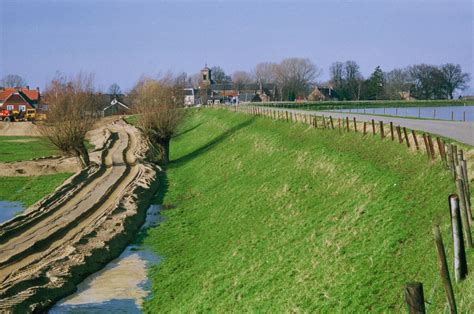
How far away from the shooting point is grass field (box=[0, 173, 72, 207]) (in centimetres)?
3888

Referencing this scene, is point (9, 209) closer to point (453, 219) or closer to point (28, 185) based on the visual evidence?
point (28, 185)

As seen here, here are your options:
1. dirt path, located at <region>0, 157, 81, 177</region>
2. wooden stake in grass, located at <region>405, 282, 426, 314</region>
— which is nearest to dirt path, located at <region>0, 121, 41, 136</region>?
dirt path, located at <region>0, 157, 81, 177</region>

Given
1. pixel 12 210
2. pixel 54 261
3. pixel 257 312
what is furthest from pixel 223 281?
pixel 12 210

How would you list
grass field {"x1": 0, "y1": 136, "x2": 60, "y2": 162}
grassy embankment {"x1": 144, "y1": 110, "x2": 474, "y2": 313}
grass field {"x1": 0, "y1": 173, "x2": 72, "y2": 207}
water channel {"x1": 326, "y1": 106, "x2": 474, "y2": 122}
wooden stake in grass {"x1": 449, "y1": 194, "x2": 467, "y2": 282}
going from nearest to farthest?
wooden stake in grass {"x1": 449, "y1": 194, "x2": 467, "y2": 282} → grassy embankment {"x1": 144, "y1": 110, "x2": 474, "y2": 313} → grass field {"x1": 0, "y1": 173, "x2": 72, "y2": 207} → water channel {"x1": 326, "y1": 106, "x2": 474, "y2": 122} → grass field {"x1": 0, "y1": 136, "x2": 60, "y2": 162}

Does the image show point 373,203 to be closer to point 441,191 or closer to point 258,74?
point 441,191

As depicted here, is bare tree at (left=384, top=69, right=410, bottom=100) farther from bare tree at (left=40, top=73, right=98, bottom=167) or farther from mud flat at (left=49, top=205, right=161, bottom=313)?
mud flat at (left=49, top=205, right=161, bottom=313)

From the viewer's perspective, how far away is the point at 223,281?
18.9 m

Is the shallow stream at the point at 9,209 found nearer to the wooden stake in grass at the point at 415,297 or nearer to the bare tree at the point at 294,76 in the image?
the wooden stake in grass at the point at 415,297

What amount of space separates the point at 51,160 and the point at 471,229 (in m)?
46.5

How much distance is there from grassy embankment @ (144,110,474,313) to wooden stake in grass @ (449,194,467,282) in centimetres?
41

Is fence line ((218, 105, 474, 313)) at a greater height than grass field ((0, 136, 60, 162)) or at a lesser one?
greater

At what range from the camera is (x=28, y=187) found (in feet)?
141

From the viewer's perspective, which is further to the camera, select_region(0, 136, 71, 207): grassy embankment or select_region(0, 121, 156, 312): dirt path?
select_region(0, 136, 71, 207): grassy embankment

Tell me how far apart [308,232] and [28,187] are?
2769 cm
